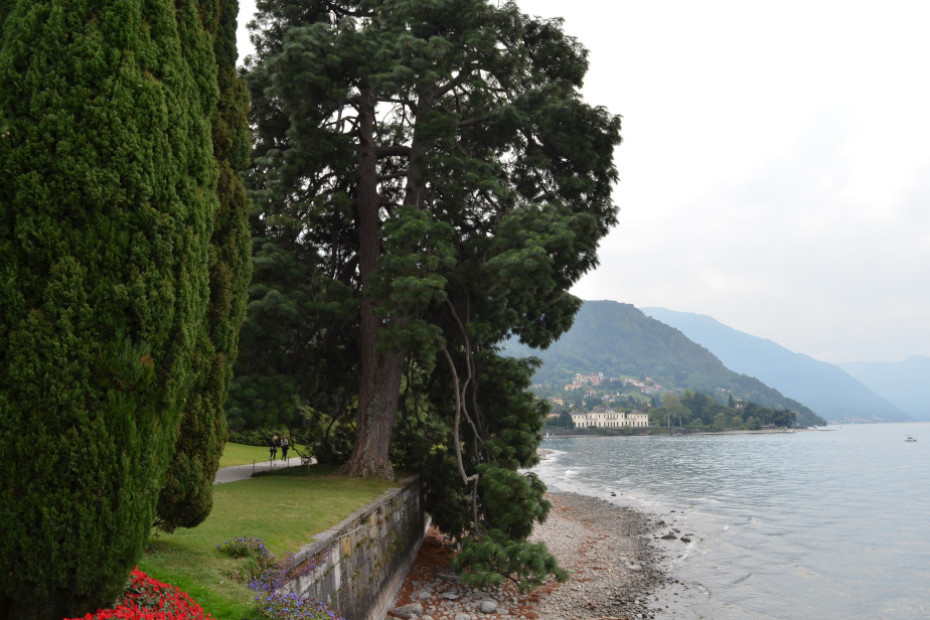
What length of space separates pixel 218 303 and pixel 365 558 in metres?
5.09

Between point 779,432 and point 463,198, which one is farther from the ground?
point 463,198

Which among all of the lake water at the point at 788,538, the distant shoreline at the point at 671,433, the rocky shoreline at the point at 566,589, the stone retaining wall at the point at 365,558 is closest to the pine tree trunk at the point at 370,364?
the stone retaining wall at the point at 365,558

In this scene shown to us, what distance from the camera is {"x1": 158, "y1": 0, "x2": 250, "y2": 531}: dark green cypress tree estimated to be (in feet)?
18.9

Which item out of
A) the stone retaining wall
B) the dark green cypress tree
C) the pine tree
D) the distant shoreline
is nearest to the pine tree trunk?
the pine tree

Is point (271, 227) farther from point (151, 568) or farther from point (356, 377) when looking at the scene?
point (151, 568)

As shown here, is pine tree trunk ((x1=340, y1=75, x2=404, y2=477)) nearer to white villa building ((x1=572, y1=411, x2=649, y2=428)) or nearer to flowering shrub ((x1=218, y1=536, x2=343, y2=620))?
flowering shrub ((x1=218, y1=536, x2=343, y2=620))

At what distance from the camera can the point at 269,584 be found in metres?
6.03

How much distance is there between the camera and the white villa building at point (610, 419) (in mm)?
153250

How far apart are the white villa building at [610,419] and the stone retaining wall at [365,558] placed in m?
144

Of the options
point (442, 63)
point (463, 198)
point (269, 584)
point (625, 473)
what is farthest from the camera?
point (625, 473)

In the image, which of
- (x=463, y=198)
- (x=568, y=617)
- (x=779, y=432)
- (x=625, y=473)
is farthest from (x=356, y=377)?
(x=779, y=432)

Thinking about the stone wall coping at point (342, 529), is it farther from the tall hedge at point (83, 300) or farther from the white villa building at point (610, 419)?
the white villa building at point (610, 419)

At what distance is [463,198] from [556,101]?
2.98 m

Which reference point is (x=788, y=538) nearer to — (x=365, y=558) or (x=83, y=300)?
(x=365, y=558)
